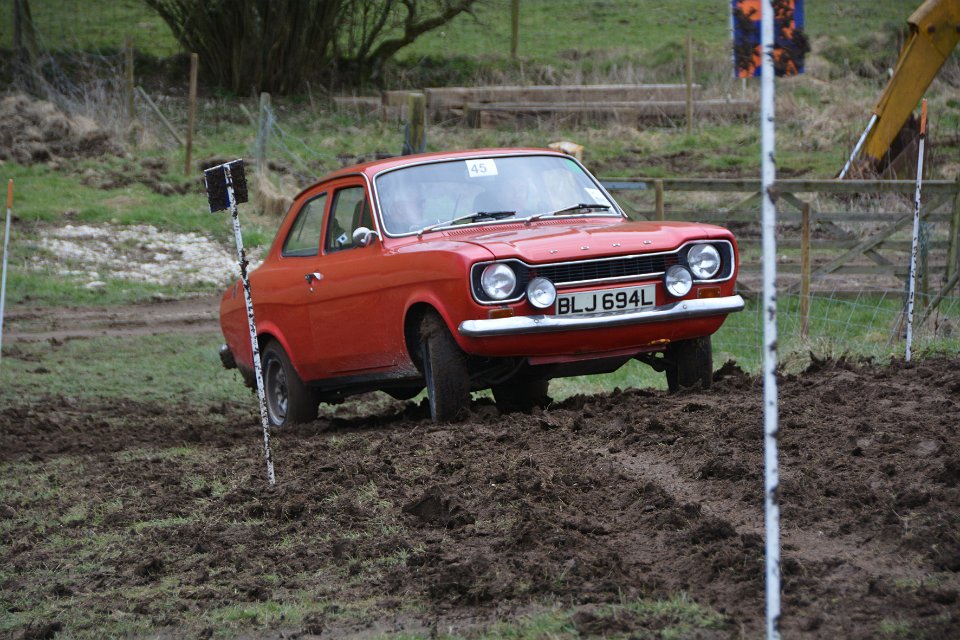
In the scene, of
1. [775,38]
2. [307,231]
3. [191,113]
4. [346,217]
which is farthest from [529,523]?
[191,113]

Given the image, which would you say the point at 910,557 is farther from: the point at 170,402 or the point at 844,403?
the point at 170,402

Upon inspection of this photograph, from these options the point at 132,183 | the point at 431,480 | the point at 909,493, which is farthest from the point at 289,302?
the point at 132,183

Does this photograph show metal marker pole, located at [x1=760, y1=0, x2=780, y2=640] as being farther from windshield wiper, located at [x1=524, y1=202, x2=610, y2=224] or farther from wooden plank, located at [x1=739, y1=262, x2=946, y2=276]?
wooden plank, located at [x1=739, y1=262, x2=946, y2=276]

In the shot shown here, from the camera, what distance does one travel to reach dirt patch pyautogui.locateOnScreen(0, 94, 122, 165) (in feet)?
73.8

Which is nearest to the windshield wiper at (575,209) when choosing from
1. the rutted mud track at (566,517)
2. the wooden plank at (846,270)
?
the rutted mud track at (566,517)

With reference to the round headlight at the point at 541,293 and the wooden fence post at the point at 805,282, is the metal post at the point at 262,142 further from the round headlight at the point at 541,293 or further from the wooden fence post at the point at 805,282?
the round headlight at the point at 541,293

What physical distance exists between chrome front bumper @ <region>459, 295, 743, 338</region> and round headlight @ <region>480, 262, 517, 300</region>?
0.45 feet

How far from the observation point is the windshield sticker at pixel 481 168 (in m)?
8.23

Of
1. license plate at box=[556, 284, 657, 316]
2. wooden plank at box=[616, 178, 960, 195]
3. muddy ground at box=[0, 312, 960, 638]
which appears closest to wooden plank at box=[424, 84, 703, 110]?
wooden plank at box=[616, 178, 960, 195]

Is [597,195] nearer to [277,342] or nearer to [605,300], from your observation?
[605,300]

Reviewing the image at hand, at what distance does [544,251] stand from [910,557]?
10.1 feet

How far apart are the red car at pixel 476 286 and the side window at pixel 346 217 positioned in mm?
15

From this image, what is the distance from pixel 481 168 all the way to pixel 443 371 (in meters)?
1.56

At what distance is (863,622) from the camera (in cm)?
393
